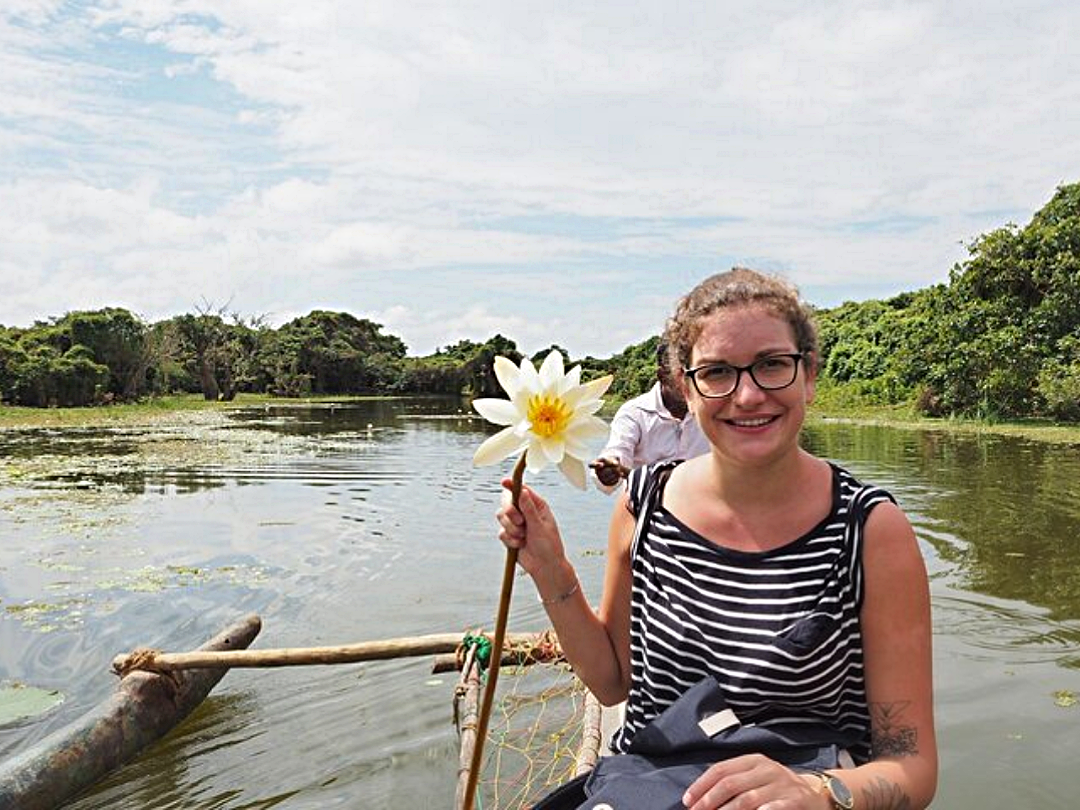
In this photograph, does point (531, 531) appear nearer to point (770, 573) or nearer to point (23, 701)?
point (770, 573)

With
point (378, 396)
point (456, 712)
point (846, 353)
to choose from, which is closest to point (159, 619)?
point (456, 712)

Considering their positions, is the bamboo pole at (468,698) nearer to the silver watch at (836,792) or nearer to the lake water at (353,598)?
the lake water at (353,598)

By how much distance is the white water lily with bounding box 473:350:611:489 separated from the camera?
121 cm

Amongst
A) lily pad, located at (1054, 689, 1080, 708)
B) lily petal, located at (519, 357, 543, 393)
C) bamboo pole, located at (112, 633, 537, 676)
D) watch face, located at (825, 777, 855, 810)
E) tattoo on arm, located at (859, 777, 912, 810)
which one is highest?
lily petal, located at (519, 357, 543, 393)

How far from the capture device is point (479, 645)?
12.7ft

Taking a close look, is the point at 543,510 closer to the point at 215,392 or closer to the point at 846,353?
the point at 846,353

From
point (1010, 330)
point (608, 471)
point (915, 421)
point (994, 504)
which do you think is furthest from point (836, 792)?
point (915, 421)

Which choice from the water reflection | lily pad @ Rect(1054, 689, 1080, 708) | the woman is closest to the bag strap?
the woman

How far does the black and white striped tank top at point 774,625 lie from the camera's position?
1.42 meters

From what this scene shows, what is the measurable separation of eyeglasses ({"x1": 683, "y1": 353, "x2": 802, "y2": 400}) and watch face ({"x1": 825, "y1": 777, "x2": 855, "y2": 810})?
1.88ft

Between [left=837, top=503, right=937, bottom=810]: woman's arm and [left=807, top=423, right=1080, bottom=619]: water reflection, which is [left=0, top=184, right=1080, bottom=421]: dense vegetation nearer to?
[left=837, top=503, right=937, bottom=810]: woman's arm

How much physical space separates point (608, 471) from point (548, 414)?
2.35 m

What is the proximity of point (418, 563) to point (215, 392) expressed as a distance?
4300cm

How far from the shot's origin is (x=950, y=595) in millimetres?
7469
